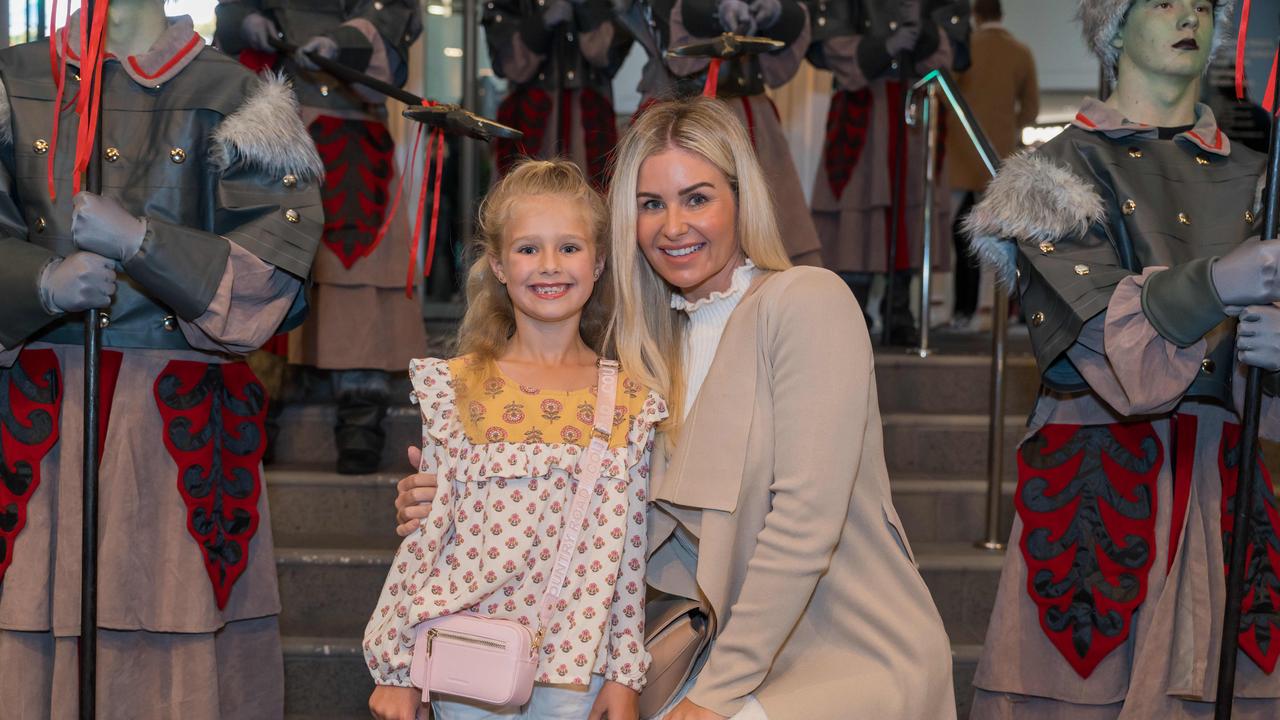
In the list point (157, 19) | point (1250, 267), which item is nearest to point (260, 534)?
point (157, 19)

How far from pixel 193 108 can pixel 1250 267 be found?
181 centimetres

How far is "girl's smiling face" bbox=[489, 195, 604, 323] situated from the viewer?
2.13 meters

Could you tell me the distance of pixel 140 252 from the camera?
6.74 feet

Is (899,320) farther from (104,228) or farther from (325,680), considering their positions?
(104,228)

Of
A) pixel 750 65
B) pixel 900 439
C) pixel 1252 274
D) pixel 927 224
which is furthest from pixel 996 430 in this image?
pixel 1252 274

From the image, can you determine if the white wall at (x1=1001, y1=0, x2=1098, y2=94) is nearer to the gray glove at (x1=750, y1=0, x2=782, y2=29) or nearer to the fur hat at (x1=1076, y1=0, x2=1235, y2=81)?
the gray glove at (x1=750, y1=0, x2=782, y2=29)

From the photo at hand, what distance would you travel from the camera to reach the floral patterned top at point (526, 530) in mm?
1980

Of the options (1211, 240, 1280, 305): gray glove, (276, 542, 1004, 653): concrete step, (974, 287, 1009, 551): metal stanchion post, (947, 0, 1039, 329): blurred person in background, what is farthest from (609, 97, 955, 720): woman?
(947, 0, 1039, 329): blurred person in background

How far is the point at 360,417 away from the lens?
3.70 metres

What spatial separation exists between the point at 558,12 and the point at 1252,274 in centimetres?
311

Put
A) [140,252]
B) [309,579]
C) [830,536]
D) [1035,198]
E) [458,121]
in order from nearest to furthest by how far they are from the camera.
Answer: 1. [830,536]
2. [140,252]
3. [1035,198]
4. [458,121]
5. [309,579]

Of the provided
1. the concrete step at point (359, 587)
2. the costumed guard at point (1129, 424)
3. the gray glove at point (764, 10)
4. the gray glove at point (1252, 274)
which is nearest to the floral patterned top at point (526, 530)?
the costumed guard at point (1129, 424)

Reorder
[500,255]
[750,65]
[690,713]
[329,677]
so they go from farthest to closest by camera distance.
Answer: [750,65] < [329,677] < [500,255] < [690,713]

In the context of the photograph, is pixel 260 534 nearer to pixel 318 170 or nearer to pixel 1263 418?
pixel 318 170
